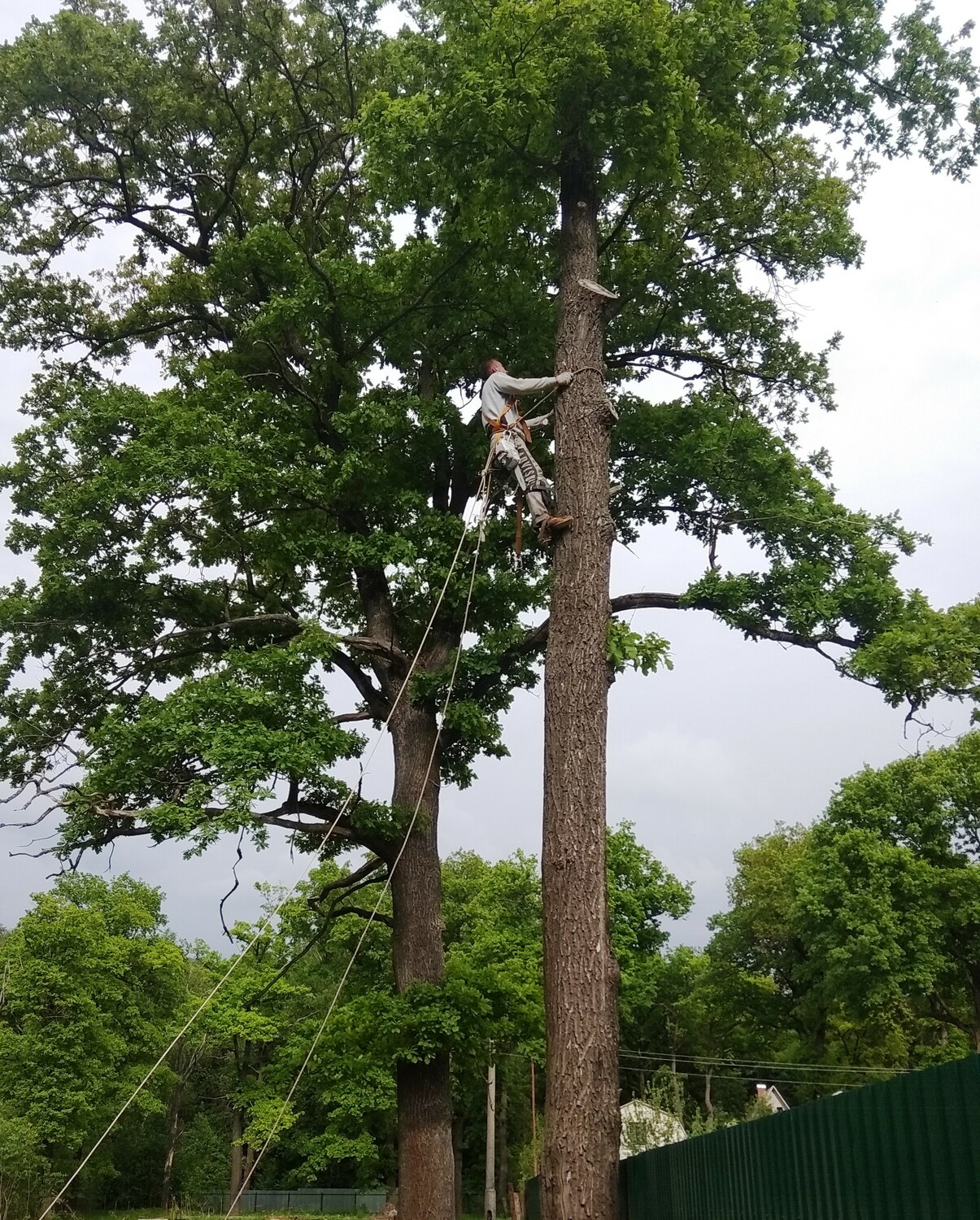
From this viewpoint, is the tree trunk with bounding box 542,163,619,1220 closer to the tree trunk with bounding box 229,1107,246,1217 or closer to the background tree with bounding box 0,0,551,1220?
the background tree with bounding box 0,0,551,1220

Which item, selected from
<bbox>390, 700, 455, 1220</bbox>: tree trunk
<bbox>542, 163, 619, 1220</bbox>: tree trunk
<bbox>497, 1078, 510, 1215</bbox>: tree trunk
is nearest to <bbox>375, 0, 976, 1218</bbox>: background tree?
<bbox>542, 163, 619, 1220</bbox>: tree trunk

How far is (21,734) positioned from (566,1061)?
720 centimetres

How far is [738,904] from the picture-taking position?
120 feet

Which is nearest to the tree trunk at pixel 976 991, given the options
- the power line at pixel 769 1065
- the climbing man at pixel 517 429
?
the power line at pixel 769 1065

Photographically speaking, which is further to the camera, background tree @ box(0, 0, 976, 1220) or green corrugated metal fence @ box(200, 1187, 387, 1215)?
green corrugated metal fence @ box(200, 1187, 387, 1215)

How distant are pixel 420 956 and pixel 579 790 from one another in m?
4.28

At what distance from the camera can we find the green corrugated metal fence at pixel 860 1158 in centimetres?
285

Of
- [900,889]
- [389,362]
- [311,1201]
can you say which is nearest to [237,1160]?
[311,1201]

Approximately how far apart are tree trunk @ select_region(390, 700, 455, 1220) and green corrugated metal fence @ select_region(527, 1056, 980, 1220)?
179 inches

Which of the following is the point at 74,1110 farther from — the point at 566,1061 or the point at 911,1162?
the point at 911,1162

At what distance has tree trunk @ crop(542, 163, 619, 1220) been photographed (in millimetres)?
5629

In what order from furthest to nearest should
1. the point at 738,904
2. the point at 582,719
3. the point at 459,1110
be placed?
1. the point at 738,904
2. the point at 459,1110
3. the point at 582,719

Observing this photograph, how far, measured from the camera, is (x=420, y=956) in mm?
9734

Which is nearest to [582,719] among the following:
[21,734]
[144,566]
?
[144,566]
